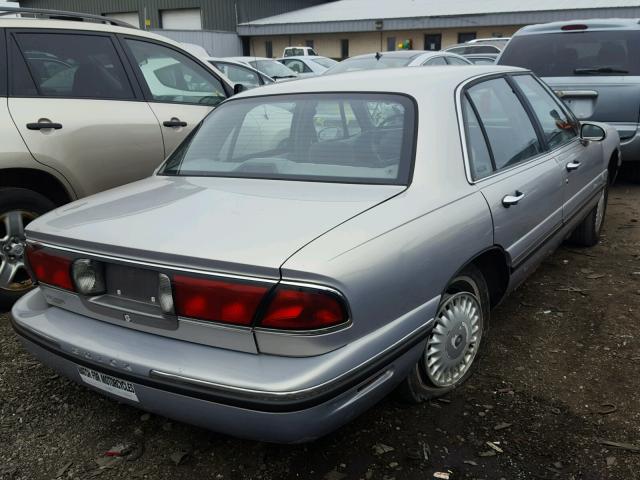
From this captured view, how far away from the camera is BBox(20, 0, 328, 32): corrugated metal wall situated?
122 feet

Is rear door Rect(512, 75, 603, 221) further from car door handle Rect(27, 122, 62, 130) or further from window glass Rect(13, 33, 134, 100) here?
car door handle Rect(27, 122, 62, 130)

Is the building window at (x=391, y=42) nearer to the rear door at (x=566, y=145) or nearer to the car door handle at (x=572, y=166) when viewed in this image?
the rear door at (x=566, y=145)

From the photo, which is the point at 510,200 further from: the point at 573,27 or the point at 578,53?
the point at 573,27

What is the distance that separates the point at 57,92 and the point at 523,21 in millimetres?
26722

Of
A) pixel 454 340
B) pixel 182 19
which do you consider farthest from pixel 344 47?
pixel 454 340

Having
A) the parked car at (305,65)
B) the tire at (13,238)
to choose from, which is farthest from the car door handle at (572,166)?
the parked car at (305,65)

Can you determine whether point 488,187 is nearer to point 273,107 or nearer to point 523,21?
point 273,107

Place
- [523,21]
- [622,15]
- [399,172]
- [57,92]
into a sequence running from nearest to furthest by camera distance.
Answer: [399,172], [57,92], [622,15], [523,21]

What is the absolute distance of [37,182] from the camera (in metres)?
3.83

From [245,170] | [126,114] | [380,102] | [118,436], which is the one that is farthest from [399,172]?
[126,114]

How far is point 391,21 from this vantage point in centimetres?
2970

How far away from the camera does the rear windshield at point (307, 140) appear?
258cm

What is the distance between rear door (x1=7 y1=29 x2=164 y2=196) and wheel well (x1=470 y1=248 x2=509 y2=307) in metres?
2.67

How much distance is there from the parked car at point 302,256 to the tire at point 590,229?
1581 mm
